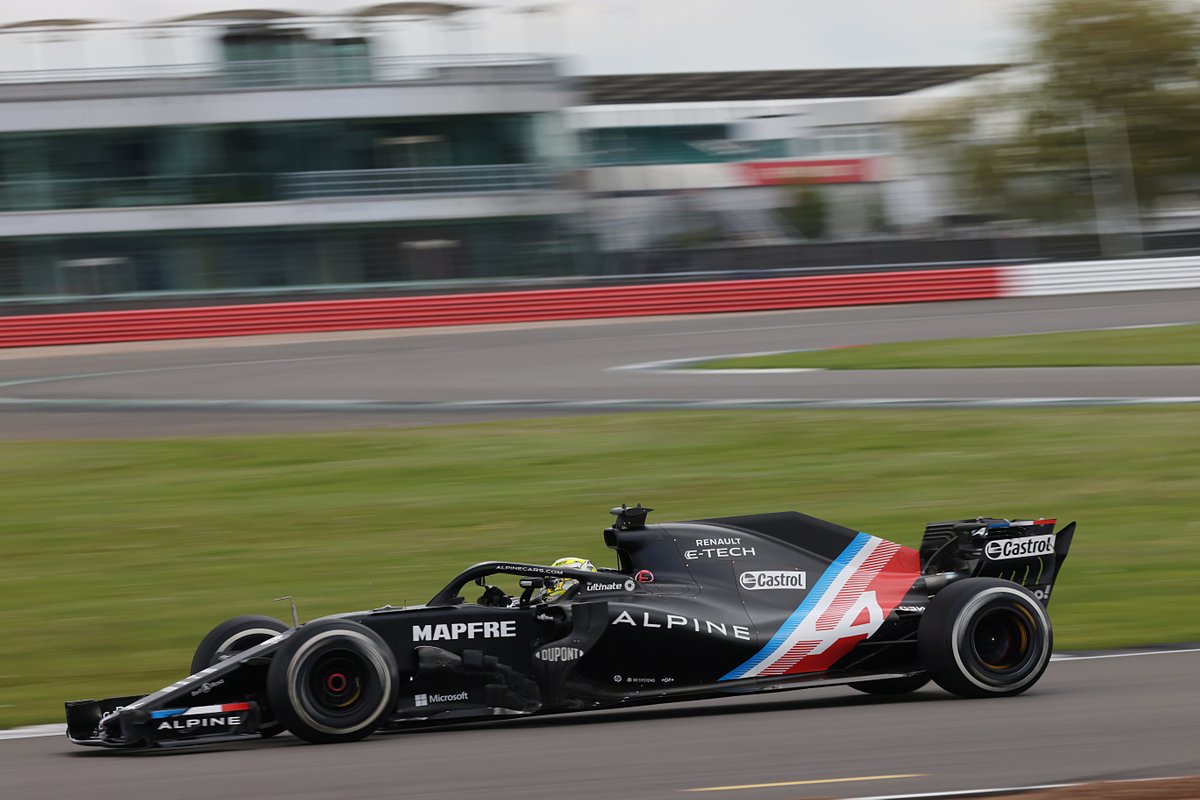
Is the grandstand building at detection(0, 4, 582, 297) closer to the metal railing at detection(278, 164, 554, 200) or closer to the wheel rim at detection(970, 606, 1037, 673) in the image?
the metal railing at detection(278, 164, 554, 200)

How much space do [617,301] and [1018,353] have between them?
43.5 feet

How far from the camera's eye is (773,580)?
7.36 m

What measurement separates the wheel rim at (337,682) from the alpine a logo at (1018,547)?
9.95ft

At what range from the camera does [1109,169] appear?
54.3 m

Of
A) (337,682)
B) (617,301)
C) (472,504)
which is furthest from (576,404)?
(617,301)

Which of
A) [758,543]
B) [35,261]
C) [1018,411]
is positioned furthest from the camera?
[35,261]

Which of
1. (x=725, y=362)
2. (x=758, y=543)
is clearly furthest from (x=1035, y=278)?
(x=758, y=543)

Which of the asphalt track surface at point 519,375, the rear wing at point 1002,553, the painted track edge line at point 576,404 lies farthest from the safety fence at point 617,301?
the rear wing at point 1002,553

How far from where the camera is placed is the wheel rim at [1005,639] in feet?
23.8

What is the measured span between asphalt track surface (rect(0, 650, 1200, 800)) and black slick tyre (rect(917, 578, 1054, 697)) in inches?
4.1

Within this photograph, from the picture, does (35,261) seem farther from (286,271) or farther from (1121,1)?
(1121,1)

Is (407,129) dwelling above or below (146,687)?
above

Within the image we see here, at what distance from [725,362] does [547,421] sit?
639cm

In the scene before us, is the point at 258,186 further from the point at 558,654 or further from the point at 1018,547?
the point at 558,654
